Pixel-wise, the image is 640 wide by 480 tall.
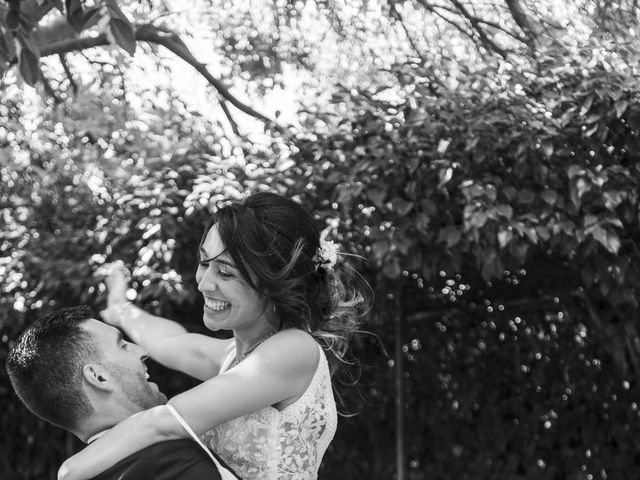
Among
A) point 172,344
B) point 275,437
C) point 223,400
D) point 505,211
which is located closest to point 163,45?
point 505,211

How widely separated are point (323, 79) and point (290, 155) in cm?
→ 416

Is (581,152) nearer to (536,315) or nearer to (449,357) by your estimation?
(536,315)

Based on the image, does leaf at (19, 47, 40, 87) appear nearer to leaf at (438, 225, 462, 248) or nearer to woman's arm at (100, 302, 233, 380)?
woman's arm at (100, 302, 233, 380)

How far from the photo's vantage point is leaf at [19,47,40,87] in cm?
354

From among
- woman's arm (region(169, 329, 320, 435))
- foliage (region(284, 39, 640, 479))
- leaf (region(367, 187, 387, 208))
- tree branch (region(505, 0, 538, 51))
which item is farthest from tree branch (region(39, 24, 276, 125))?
woman's arm (region(169, 329, 320, 435))

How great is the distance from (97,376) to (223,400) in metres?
0.29

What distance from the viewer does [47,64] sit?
330 inches

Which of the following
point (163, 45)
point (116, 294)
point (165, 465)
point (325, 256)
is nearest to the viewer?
point (165, 465)

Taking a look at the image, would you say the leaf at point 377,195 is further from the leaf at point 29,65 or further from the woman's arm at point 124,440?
the woman's arm at point 124,440

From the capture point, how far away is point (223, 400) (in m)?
2.25

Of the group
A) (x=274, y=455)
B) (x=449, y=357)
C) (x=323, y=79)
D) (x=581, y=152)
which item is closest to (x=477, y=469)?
(x=449, y=357)

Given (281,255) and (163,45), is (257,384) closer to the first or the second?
(281,255)

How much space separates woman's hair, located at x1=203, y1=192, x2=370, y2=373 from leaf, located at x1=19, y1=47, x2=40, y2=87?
4.57 ft

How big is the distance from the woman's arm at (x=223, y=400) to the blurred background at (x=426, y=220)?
1.33m
